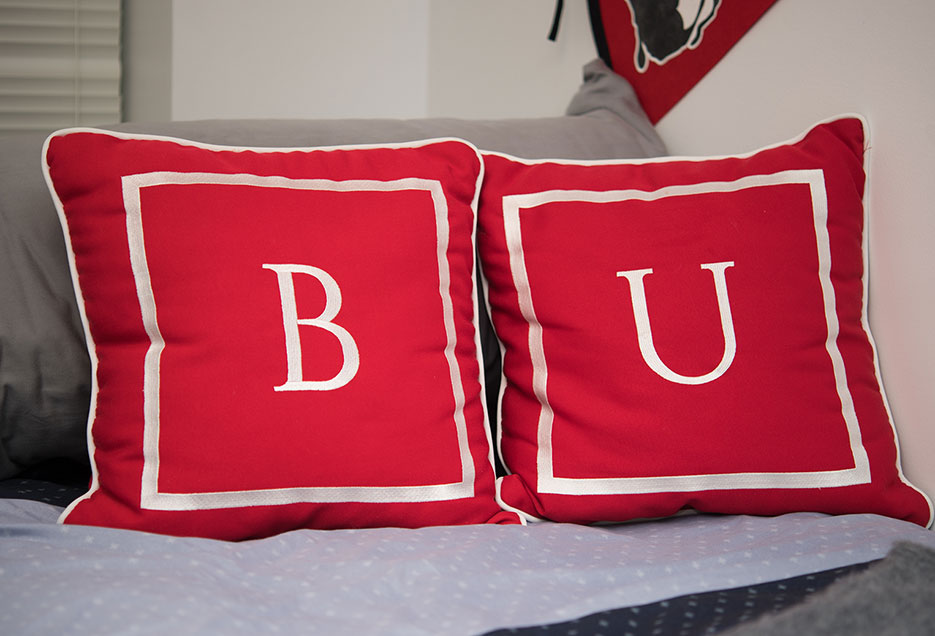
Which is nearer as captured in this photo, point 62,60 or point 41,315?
point 41,315

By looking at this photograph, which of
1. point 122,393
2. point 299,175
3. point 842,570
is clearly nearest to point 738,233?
point 842,570

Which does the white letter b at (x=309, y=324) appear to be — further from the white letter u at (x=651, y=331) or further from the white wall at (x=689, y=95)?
the white wall at (x=689, y=95)

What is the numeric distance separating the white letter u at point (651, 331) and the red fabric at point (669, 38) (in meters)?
0.49

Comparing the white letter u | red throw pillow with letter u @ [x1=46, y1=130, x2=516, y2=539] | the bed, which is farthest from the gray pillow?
the white letter u

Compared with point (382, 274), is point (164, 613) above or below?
below

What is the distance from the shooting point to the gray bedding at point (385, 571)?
1.68ft

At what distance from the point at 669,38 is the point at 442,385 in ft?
2.55

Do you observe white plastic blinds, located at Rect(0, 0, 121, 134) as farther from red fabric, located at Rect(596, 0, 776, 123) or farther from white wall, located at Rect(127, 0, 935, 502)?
red fabric, located at Rect(596, 0, 776, 123)

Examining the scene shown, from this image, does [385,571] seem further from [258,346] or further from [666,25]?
[666,25]

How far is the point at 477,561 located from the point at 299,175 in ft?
1.36

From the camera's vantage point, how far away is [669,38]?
1230mm

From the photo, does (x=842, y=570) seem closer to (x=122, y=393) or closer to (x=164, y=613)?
(x=164, y=613)

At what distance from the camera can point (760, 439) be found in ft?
Answer: 2.46

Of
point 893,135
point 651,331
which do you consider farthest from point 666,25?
point 651,331
